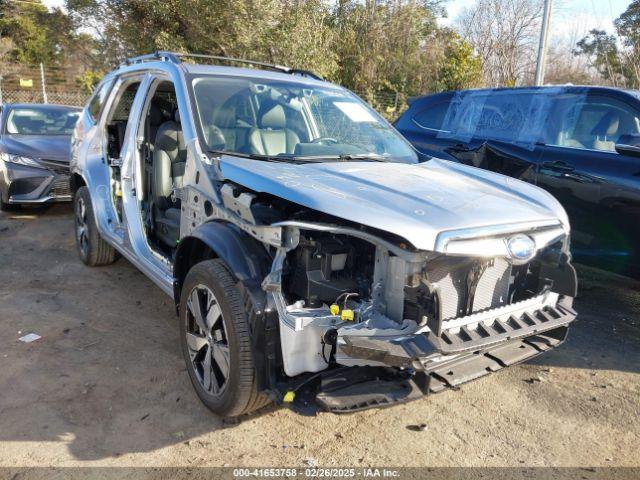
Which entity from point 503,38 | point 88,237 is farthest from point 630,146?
point 503,38

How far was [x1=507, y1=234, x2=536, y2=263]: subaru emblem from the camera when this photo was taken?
2447mm

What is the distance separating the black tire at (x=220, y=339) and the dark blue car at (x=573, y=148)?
3.27 metres

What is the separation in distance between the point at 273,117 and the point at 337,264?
1.53 meters

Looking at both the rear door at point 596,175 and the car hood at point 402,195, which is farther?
the rear door at point 596,175

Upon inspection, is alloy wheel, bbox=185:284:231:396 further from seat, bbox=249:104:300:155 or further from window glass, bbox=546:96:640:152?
window glass, bbox=546:96:640:152

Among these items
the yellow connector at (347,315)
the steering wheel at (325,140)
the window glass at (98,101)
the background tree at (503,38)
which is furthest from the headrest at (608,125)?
the background tree at (503,38)

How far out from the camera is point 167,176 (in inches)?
169

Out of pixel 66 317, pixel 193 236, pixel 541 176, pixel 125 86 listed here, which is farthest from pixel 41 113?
pixel 541 176

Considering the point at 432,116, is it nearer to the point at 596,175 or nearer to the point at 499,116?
the point at 499,116

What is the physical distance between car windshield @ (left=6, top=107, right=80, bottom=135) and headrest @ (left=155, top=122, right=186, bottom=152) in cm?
482

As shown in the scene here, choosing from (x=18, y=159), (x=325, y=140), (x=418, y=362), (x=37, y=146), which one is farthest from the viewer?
(x=37, y=146)

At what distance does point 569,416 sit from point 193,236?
246 centimetres

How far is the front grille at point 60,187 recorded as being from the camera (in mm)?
7141

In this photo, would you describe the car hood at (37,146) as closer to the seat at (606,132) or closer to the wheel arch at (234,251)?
the wheel arch at (234,251)
